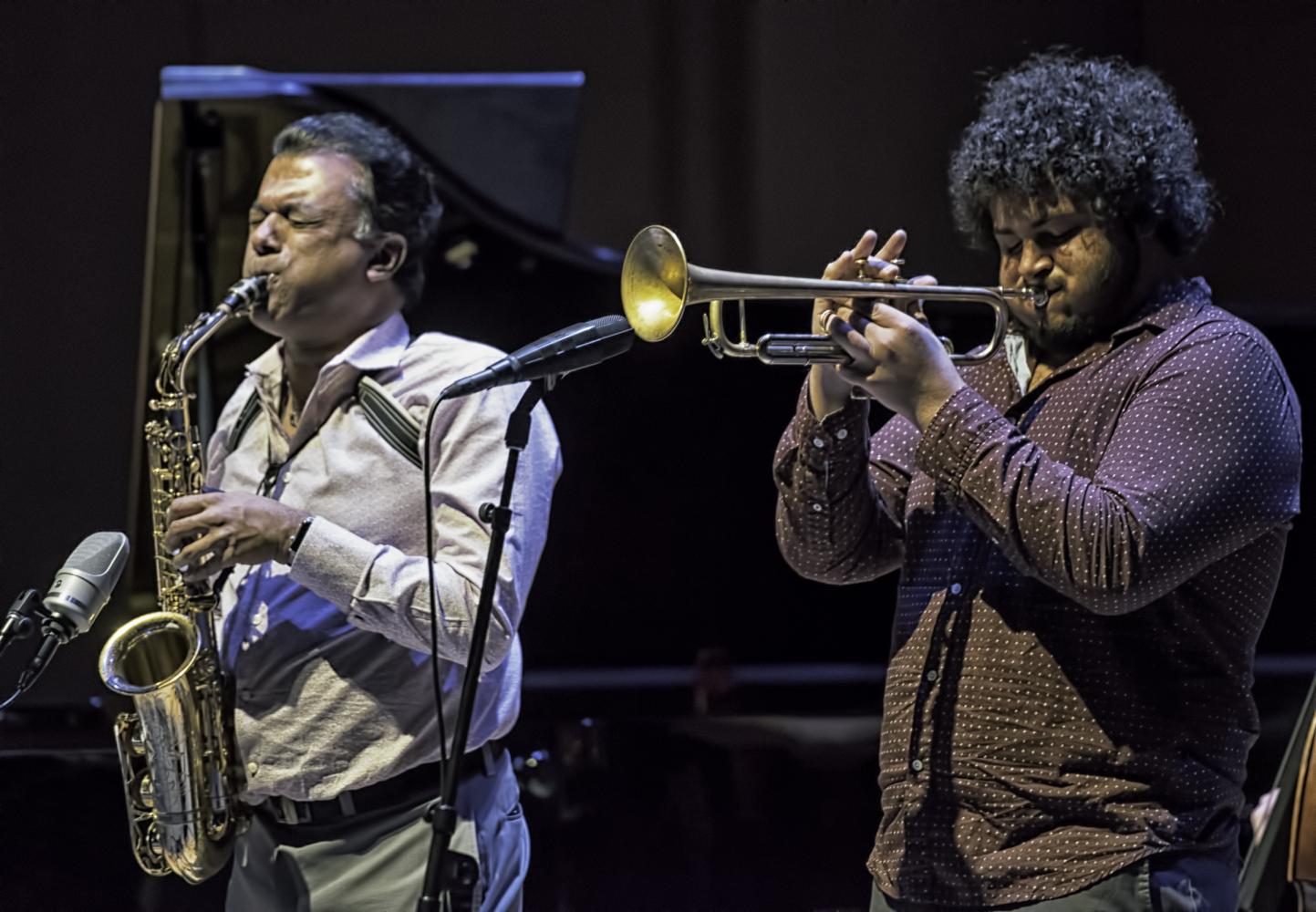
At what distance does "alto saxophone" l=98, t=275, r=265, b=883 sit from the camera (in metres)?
2.45

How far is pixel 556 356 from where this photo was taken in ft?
6.27

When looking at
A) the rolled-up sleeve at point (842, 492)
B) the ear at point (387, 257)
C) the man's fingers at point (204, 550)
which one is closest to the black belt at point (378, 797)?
the man's fingers at point (204, 550)

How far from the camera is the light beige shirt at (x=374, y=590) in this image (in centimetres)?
225

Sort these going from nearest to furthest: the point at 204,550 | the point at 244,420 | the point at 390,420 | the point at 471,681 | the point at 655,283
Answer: the point at 471,681, the point at 655,283, the point at 204,550, the point at 390,420, the point at 244,420

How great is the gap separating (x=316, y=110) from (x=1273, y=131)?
105 inches

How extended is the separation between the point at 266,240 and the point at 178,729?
86 cm

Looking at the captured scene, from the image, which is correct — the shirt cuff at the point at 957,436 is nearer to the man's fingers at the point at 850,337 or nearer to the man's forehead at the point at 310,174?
the man's fingers at the point at 850,337

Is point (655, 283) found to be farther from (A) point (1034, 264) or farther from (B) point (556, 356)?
(A) point (1034, 264)

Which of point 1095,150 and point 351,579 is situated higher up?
point 1095,150

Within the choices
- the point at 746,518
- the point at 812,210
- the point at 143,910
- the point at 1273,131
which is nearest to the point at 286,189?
the point at 746,518

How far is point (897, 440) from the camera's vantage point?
2.32 meters

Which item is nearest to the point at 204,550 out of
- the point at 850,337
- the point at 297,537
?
the point at 297,537

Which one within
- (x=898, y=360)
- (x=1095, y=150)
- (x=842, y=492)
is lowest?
(x=842, y=492)

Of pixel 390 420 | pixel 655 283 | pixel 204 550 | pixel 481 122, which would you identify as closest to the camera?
pixel 655 283
